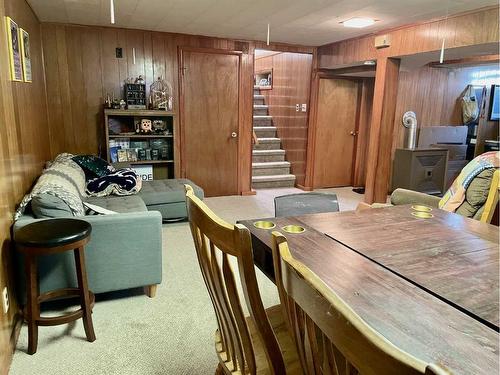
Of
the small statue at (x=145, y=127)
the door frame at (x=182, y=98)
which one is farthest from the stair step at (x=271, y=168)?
the small statue at (x=145, y=127)

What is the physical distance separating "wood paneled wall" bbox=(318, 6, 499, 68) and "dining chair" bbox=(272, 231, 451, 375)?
142 inches

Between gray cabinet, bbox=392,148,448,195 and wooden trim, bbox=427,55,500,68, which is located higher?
wooden trim, bbox=427,55,500,68

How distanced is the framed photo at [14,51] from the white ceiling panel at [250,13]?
115 cm

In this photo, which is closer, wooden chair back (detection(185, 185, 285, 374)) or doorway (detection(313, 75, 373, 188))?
wooden chair back (detection(185, 185, 285, 374))

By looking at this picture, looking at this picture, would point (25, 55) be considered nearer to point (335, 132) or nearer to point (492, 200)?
point (492, 200)

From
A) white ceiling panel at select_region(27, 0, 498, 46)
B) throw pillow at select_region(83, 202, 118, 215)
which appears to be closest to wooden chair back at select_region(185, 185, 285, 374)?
throw pillow at select_region(83, 202, 118, 215)

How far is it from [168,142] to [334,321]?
4615 mm

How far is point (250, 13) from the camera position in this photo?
12.4ft

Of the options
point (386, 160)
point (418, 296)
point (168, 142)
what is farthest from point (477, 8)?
point (168, 142)

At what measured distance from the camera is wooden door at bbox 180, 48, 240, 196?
5.14 meters

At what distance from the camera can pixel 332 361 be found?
0.71m

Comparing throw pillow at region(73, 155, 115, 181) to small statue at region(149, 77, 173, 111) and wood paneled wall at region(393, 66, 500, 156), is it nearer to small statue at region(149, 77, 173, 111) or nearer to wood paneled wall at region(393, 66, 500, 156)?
small statue at region(149, 77, 173, 111)

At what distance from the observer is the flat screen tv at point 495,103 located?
6484 millimetres

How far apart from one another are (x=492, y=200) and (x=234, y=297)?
7.11 ft
